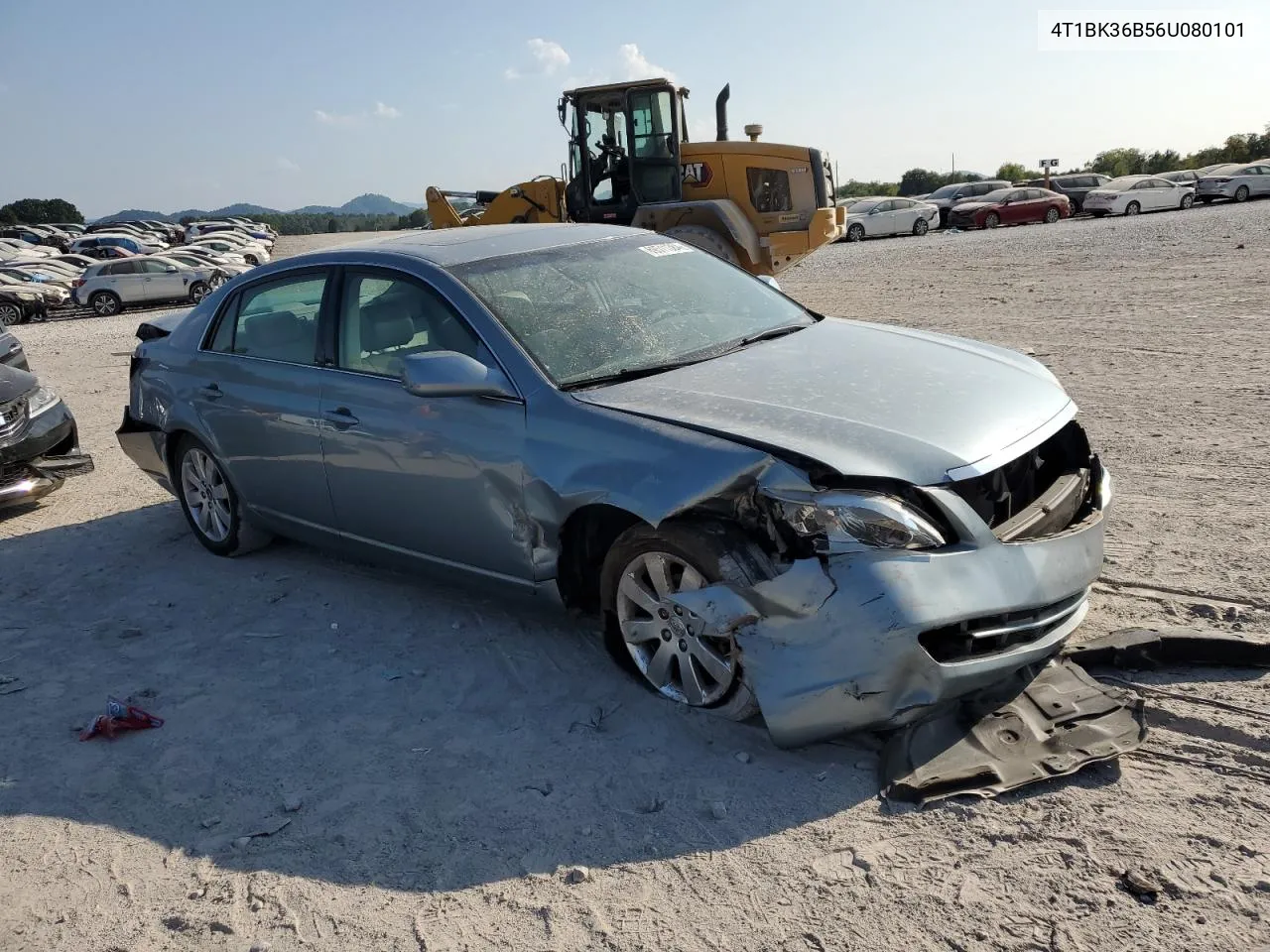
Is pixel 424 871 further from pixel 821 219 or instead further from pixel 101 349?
pixel 101 349

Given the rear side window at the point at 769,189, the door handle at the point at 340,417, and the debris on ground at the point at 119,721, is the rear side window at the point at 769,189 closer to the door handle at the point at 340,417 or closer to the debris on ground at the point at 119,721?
the door handle at the point at 340,417

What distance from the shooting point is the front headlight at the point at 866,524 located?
3.42m

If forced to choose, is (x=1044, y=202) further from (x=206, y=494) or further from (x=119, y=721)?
(x=119, y=721)

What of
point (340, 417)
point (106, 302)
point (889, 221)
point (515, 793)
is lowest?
point (515, 793)

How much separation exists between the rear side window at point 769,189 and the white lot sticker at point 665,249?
427 inches

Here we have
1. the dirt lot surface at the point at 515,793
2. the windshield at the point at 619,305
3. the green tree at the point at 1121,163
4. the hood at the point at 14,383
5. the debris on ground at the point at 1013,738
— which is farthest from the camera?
the green tree at the point at 1121,163

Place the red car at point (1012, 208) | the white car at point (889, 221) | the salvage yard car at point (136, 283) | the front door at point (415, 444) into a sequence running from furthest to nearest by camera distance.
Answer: the white car at point (889, 221)
the red car at point (1012, 208)
the salvage yard car at point (136, 283)
the front door at point (415, 444)

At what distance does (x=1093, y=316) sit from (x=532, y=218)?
332 inches

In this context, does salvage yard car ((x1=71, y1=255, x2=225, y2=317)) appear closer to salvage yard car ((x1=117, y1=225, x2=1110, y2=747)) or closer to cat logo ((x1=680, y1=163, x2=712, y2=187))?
cat logo ((x1=680, y1=163, x2=712, y2=187))

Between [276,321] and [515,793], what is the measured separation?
10.3ft

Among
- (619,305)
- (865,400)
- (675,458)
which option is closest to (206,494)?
(619,305)

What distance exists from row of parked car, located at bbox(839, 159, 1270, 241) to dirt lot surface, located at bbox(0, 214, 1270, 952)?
1123 inches

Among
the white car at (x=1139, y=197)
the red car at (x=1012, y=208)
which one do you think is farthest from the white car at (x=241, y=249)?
the white car at (x=1139, y=197)

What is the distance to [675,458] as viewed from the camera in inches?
149
